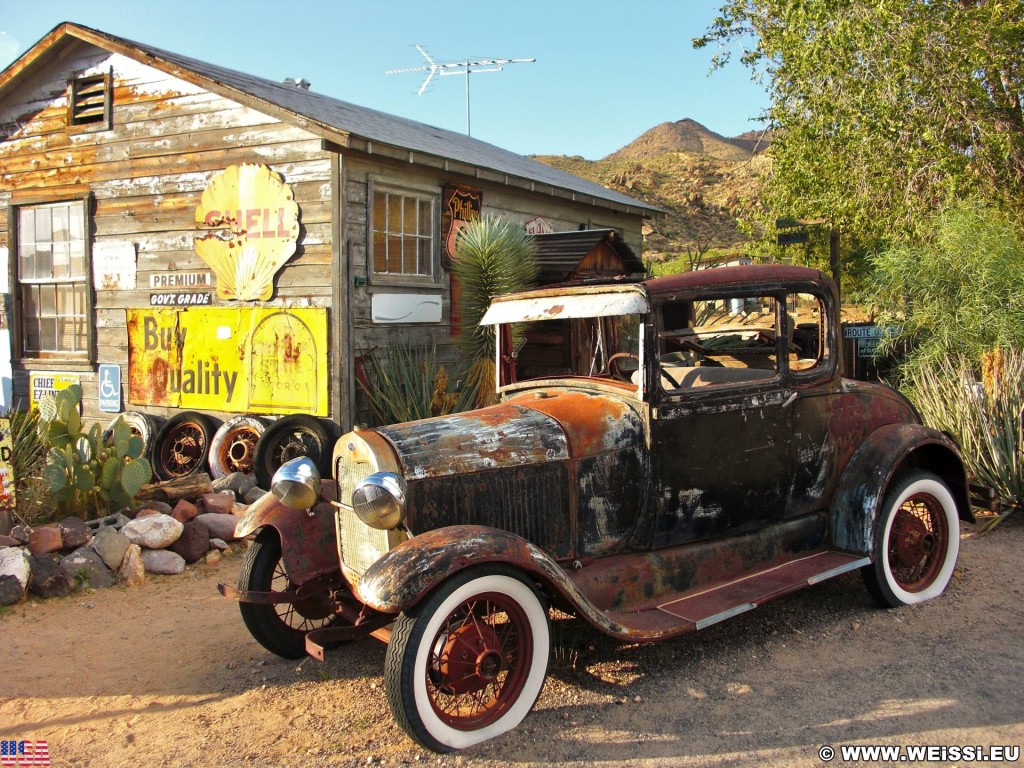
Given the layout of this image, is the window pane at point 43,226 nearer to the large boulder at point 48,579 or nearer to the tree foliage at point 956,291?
the large boulder at point 48,579

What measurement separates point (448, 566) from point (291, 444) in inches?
192

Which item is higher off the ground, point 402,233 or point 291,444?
point 402,233

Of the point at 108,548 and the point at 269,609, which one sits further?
the point at 108,548

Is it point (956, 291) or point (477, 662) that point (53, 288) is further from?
point (956, 291)

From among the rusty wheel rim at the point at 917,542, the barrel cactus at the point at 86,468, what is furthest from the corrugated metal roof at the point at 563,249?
the rusty wheel rim at the point at 917,542

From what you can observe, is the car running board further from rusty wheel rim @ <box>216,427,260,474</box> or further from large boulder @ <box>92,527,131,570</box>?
rusty wheel rim @ <box>216,427,260,474</box>

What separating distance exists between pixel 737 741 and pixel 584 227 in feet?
31.3

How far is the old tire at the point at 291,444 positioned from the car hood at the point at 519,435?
3.88m

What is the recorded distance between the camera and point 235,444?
800 centimetres

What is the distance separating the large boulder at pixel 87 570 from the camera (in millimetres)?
5082

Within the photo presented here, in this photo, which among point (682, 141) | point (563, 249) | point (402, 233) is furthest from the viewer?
point (682, 141)

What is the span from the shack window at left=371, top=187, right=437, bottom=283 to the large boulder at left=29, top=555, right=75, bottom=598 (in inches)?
163

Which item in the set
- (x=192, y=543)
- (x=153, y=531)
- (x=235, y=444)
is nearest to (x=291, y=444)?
(x=235, y=444)

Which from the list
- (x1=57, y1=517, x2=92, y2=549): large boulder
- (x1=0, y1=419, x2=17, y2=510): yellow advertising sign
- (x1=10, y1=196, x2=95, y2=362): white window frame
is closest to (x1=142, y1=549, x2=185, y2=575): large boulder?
(x1=57, y1=517, x2=92, y2=549): large boulder
